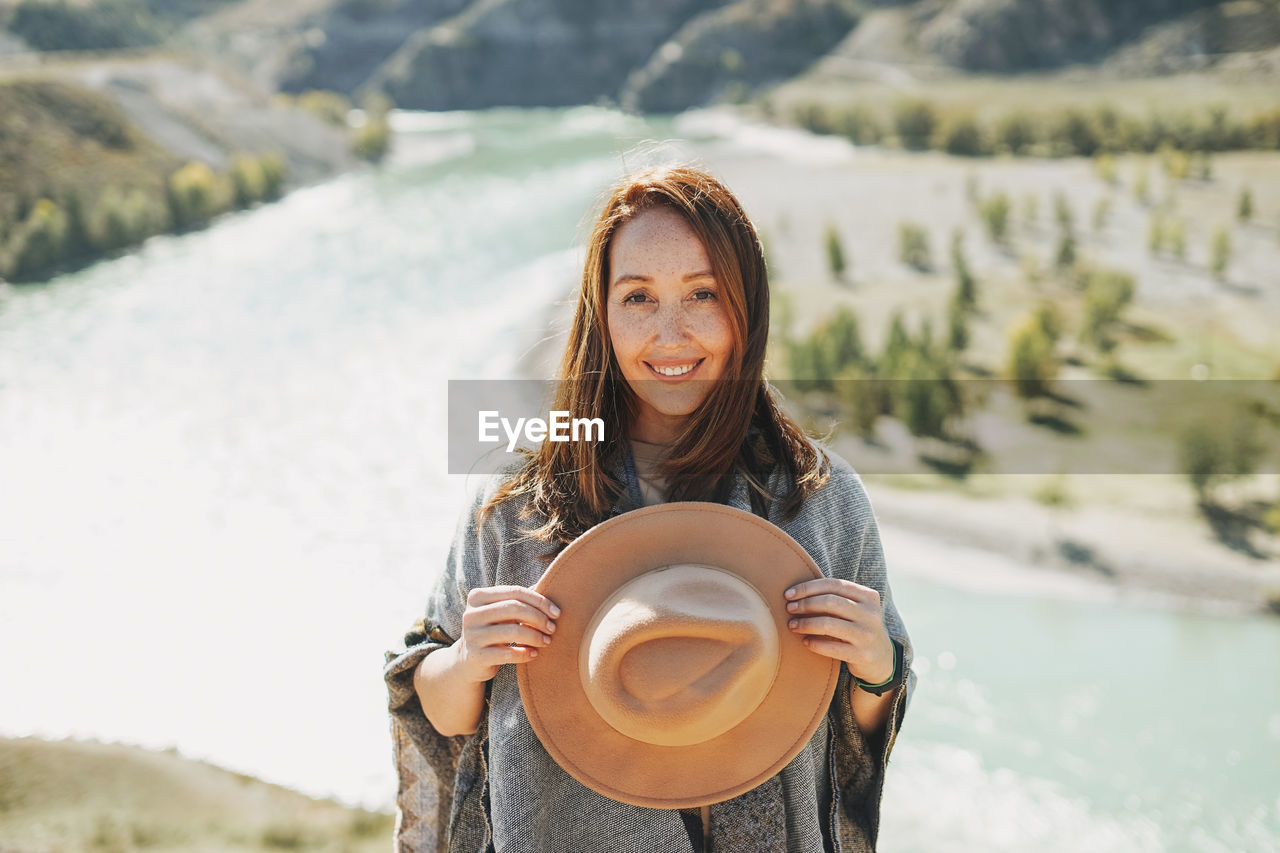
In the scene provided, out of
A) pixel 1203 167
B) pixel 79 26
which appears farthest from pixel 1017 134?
pixel 79 26

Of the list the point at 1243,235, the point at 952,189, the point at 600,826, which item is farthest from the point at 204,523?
the point at 952,189

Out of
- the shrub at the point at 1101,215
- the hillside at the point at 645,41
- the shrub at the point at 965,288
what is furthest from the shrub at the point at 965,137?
the shrub at the point at 965,288

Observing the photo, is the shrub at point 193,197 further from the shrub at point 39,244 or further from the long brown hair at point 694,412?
the long brown hair at point 694,412

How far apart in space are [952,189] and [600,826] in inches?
1130

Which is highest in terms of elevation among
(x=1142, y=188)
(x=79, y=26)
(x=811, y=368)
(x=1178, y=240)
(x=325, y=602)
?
(x=79, y=26)

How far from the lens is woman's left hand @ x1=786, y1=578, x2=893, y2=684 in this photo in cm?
143

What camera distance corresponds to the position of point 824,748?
5.52 feet

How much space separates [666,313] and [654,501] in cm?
32

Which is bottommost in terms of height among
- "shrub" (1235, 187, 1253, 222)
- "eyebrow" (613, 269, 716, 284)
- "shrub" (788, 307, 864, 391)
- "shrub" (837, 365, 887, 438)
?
A: "shrub" (837, 365, 887, 438)

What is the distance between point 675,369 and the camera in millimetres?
1594

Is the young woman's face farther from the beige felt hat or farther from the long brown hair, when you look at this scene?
the beige felt hat

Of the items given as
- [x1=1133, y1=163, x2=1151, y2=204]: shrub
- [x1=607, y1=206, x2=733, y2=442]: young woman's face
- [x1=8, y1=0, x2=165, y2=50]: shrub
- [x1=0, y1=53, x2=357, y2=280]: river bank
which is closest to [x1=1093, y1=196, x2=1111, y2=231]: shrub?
[x1=1133, y1=163, x2=1151, y2=204]: shrub

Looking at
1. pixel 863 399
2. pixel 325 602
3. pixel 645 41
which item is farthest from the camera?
pixel 645 41

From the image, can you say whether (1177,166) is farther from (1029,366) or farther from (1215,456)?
(1215,456)
